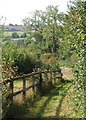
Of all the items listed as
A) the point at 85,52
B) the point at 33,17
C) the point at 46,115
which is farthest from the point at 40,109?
the point at 33,17

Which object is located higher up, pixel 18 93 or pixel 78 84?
pixel 78 84

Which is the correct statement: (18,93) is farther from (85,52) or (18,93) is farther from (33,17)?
(33,17)

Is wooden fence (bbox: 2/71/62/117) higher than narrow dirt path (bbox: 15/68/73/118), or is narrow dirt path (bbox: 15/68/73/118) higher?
wooden fence (bbox: 2/71/62/117)

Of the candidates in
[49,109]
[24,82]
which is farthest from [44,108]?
[24,82]

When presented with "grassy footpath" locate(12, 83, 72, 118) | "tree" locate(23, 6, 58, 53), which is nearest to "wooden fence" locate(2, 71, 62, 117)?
"grassy footpath" locate(12, 83, 72, 118)

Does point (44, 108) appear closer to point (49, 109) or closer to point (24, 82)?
point (49, 109)

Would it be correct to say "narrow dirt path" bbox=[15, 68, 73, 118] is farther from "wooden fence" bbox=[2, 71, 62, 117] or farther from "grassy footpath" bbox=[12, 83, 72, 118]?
"wooden fence" bbox=[2, 71, 62, 117]

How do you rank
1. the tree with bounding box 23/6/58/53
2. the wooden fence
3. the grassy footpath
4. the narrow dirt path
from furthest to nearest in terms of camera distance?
the tree with bounding box 23/6/58/53
the grassy footpath
the narrow dirt path
the wooden fence

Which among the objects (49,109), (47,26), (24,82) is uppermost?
(47,26)

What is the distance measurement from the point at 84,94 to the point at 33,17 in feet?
180

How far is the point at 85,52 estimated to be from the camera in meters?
3.92

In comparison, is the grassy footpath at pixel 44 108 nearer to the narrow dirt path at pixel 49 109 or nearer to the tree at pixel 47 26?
the narrow dirt path at pixel 49 109

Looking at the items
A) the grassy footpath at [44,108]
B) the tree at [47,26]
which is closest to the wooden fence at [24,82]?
the grassy footpath at [44,108]

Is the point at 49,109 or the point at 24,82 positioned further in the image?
the point at 24,82
